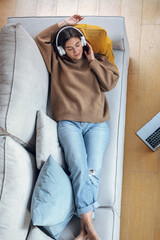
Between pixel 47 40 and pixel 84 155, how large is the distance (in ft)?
2.41

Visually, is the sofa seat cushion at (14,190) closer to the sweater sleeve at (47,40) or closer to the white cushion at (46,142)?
the white cushion at (46,142)

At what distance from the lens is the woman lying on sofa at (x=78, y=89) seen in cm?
178

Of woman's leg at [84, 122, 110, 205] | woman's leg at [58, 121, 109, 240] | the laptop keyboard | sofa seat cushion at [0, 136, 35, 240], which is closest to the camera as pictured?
sofa seat cushion at [0, 136, 35, 240]

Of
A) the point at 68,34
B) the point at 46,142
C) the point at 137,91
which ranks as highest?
the point at 68,34

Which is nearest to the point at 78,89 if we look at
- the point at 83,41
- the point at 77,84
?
the point at 77,84

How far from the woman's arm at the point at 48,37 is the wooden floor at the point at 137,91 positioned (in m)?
0.71

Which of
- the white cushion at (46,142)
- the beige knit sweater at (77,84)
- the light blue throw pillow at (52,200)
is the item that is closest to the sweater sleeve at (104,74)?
the beige knit sweater at (77,84)

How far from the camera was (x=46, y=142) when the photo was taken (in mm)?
1663

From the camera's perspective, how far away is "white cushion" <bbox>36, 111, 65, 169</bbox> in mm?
1636

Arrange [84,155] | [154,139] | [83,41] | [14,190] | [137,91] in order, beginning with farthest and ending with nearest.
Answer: [137,91] → [154,139] → [83,41] → [84,155] → [14,190]

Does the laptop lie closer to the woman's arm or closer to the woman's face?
the woman's face

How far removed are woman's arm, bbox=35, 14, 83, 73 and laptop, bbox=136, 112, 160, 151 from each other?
0.72 metres

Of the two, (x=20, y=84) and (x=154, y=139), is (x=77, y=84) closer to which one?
(x=20, y=84)

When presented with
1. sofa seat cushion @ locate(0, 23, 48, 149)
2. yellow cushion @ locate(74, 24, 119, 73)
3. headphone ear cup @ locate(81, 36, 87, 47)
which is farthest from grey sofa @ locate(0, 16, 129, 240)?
headphone ear cup @ locate(81, 36, 87, 47)
